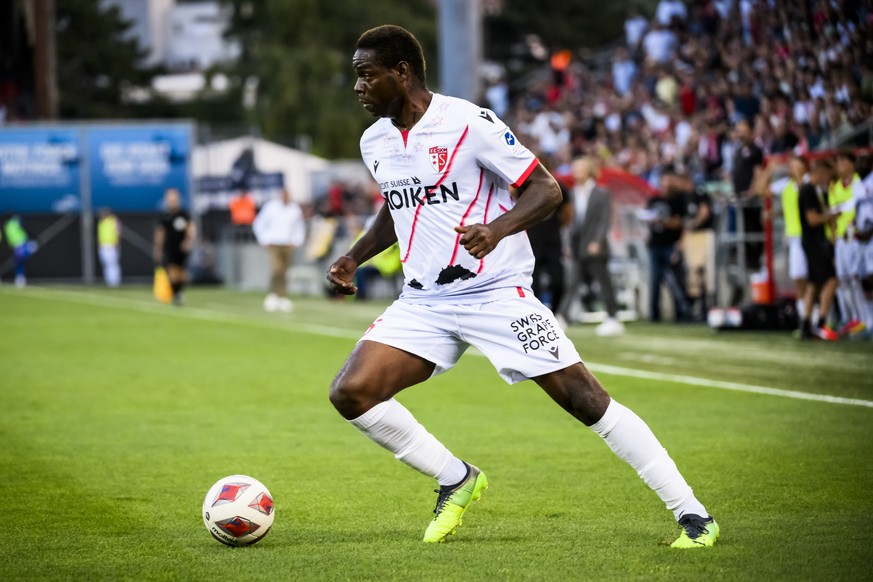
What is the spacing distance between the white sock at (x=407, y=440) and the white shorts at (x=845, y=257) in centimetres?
1112

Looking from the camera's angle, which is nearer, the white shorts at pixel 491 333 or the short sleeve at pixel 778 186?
the white shorts at pixel 491 333

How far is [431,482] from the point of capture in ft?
26.3

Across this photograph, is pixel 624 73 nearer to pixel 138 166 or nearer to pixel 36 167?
pixel 138 166

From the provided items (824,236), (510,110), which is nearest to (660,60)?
(510,110)

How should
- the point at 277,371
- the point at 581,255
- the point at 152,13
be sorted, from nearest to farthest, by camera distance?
the point at 277,371 → the point at 581,255 → the point at 152,13

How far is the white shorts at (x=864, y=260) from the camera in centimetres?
1622

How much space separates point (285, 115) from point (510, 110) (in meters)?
20.0

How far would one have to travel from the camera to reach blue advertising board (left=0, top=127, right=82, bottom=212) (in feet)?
133

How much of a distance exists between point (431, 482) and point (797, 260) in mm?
9800

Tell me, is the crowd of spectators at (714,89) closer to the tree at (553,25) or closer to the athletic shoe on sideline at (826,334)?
the athletic shoe on sideline at (826,334)

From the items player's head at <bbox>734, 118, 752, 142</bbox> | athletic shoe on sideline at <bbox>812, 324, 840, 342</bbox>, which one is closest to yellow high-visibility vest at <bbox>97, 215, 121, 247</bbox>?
player's head at <bbox>734, 118, 752, 142</bbox>

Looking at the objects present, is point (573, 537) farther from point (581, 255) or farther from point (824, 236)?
point (581, 255)

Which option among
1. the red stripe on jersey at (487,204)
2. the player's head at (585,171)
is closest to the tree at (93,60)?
the player's head at (585,171)

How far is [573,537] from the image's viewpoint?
20.4ft
